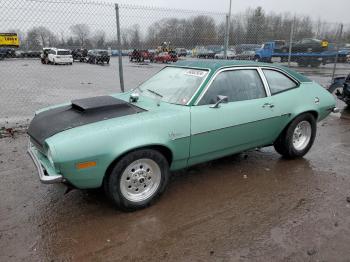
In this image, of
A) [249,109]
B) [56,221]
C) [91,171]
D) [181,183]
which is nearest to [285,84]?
[249,109]

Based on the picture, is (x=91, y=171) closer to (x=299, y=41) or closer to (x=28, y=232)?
(x=28, y=232)

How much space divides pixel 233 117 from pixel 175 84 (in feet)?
2.89

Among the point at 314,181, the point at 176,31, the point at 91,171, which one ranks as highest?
the point at 176,31

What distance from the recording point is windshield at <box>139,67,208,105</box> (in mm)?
3861

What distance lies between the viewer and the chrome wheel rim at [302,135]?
4922 millimetres

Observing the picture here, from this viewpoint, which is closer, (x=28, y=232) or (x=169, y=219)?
(x=28, y=232)

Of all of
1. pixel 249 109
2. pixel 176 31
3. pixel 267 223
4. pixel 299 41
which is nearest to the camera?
pixel 267 223

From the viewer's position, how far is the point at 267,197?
3.79 meters

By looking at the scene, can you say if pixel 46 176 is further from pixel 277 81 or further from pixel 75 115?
pixel 277 81

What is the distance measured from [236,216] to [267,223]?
33 centimetres

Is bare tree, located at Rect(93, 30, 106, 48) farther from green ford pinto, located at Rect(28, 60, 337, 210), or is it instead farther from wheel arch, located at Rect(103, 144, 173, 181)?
wheel arch, located at Rect(103, 144, 173, 181)

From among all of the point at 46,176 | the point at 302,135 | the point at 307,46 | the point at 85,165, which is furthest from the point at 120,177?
the point at 307,46

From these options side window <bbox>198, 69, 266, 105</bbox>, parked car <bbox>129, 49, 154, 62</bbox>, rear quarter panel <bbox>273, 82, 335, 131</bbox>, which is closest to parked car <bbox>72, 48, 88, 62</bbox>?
parked car <bbox>129, 49, 154, 62</bbox>

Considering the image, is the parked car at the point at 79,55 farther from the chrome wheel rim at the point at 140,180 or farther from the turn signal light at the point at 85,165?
the turn signal light at the point at 85,165
